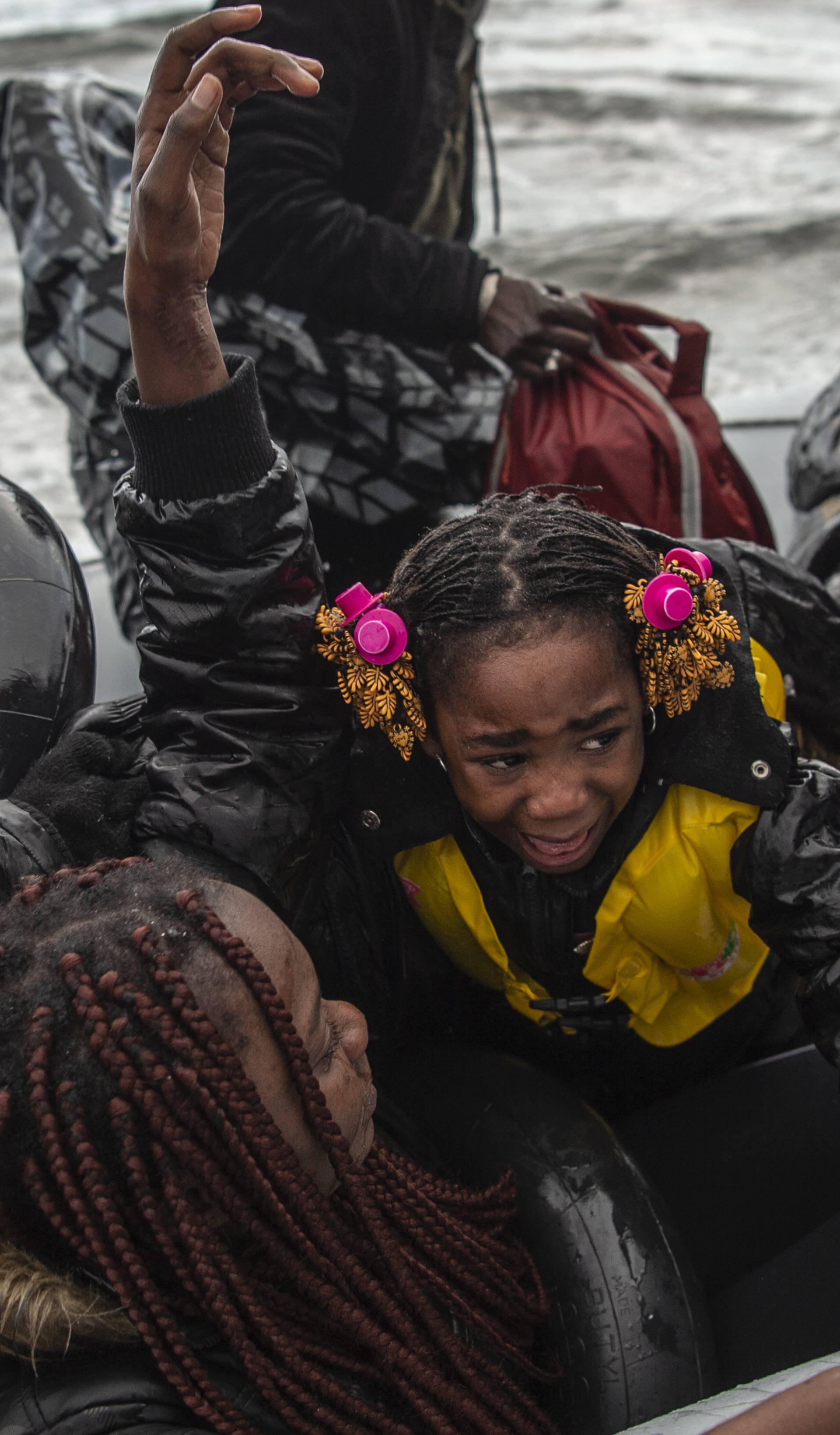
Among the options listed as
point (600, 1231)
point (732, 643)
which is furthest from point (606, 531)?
point (600, 1231)

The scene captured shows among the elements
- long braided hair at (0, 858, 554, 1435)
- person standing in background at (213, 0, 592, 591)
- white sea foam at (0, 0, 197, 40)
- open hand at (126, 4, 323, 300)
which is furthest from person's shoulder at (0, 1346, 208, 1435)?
white sea foam at (0, 0, 197, 40)

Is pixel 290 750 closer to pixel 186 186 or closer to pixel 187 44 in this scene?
pixel 186 186

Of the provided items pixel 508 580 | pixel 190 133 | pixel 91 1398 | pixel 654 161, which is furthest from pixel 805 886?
pixel 654 161

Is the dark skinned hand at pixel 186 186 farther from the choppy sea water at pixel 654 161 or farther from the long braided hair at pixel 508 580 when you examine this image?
the choppy sea water at pixel 654 161

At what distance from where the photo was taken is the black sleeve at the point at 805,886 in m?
1.17

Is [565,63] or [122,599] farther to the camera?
[565,63]

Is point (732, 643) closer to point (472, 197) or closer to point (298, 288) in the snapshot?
point (298, 288)

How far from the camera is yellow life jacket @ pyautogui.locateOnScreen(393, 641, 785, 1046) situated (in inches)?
49.0

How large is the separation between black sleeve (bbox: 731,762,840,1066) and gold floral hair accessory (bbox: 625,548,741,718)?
0.13 m

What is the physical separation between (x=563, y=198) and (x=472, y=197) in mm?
4776

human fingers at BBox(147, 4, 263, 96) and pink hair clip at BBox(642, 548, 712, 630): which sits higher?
human fingers at BBox(147, 4, 263, 96)

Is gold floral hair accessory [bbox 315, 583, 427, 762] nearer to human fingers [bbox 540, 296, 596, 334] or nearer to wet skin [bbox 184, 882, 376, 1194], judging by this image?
wet skin [bbox 184, 882, 376, 1194]

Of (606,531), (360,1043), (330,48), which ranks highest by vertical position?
(330,48)

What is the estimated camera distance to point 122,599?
6.38ft
